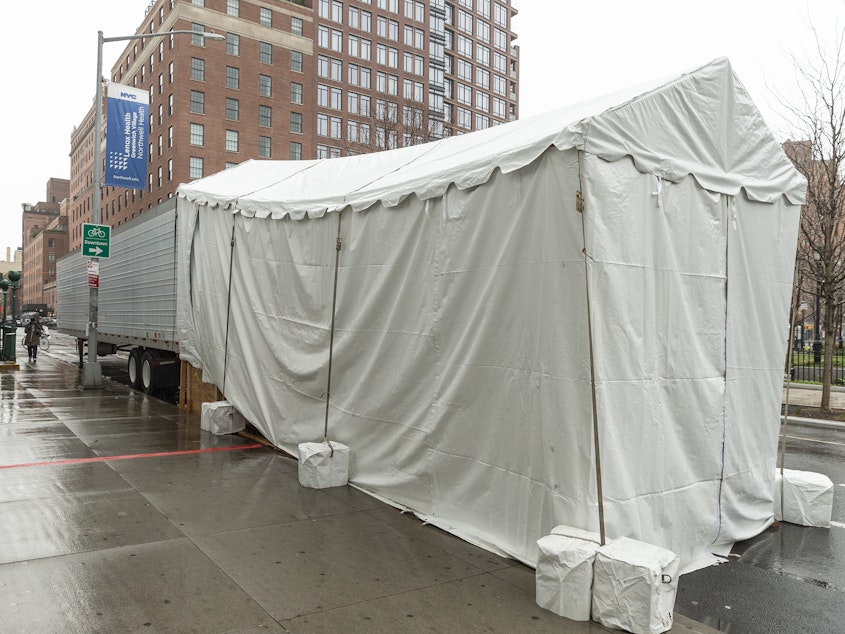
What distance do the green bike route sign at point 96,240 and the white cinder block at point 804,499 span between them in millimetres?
14956

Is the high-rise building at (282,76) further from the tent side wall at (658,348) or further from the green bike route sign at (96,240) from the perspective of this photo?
the tent side wall at (658,348)

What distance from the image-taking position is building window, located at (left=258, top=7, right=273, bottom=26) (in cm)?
6062

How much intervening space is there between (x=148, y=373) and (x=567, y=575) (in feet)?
42.8

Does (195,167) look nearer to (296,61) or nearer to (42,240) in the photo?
(296,61)

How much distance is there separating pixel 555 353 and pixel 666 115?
212cm

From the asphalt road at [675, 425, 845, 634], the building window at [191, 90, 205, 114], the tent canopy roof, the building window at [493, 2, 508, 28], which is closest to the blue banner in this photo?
the tent canopy roof

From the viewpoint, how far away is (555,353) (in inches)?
185

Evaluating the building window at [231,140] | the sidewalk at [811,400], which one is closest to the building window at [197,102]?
the building window at [231,140]

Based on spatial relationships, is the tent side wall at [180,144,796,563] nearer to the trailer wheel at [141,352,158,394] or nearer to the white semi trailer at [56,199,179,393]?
the white semi trailer at [56,199,179,393]

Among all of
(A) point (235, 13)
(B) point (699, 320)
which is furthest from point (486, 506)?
(A) point (235, 13)

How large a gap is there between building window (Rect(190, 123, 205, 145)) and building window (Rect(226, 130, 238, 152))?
7.14 ft

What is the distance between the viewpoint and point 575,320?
456 cm

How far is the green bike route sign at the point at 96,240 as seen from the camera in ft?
51.5

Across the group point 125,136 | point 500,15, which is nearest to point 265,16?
point 500,15
